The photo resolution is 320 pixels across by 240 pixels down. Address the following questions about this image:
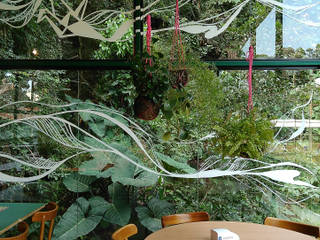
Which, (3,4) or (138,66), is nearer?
(138,66)

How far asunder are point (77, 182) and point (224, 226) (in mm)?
1549

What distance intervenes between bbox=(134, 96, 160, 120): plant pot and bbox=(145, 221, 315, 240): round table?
916 millimetres

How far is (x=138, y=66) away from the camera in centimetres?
232

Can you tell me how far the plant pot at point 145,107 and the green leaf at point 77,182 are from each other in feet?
3.43

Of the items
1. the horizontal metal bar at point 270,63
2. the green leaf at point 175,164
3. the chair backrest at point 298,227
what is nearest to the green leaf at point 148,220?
the green leaf at point 175,164

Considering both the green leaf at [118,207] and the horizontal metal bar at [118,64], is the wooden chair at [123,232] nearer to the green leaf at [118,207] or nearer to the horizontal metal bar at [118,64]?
the green leaf at [118,207]

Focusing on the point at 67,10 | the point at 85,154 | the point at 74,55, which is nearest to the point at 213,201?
the point at 85,154

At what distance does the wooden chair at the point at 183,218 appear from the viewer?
2.69 metres

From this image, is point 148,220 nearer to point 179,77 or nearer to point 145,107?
point 145,107

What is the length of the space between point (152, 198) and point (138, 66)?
1.45 m

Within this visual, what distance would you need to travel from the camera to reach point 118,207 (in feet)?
9.98

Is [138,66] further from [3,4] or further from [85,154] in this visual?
[3,4]

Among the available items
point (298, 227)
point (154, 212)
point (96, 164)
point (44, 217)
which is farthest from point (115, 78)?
point (298, 227)

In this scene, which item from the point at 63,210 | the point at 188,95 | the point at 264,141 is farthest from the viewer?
the point at 63,210
